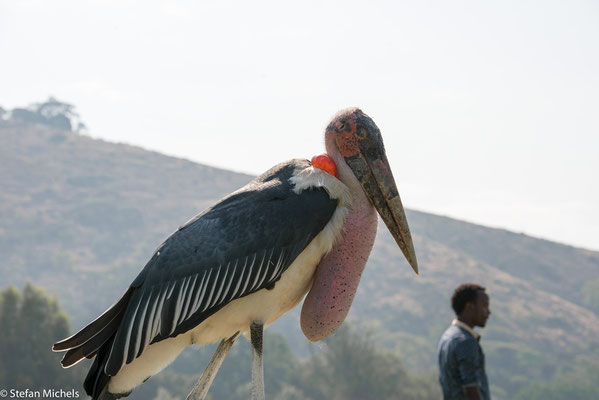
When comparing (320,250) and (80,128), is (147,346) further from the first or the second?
(80,128)

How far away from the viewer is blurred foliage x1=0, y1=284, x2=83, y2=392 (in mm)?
30016

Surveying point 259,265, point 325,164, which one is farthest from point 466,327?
point 259,265

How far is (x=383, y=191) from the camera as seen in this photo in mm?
3887

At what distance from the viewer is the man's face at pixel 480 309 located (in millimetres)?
5566

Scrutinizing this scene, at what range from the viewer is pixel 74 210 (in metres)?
103

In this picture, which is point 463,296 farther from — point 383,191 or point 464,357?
point 383,191

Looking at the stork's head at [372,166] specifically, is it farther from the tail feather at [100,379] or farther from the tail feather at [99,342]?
the tail feather at [100,379]

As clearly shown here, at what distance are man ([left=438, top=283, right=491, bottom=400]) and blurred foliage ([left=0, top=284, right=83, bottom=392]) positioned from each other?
26.4m

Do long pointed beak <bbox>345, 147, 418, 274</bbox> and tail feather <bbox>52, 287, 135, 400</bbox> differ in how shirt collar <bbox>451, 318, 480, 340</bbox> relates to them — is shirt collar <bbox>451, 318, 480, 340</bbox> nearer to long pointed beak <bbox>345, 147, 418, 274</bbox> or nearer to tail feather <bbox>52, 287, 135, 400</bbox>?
long pointed beak <bbox>345, 147, 418, 274</bbox>

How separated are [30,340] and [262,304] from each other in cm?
3010

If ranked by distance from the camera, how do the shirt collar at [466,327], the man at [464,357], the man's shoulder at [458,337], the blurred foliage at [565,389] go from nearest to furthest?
the man at [464,357], the man's shoulder at [458,337], the shirt collar at [466,327], the blurred foliage at [565,389]

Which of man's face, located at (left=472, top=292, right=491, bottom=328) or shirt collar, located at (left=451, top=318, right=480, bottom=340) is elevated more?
man's face, located at (left=472, top=292, right=491, bottom=328)

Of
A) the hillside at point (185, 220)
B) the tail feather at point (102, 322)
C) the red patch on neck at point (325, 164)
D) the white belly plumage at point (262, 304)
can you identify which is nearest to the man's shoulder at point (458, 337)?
the white belly plumage at point (262, 304)

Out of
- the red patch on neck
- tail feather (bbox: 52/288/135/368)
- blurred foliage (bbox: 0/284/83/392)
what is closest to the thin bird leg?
tail feather (bbox: 52/288/135/368)
